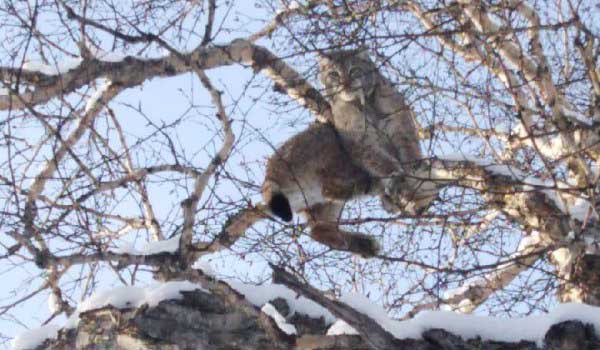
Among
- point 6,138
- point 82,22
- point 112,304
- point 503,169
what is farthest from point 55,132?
point 503,169

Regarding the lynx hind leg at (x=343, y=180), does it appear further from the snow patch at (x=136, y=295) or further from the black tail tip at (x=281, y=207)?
the snow patch at (x=136, y=295)

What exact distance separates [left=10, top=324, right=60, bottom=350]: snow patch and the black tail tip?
1.94 metres

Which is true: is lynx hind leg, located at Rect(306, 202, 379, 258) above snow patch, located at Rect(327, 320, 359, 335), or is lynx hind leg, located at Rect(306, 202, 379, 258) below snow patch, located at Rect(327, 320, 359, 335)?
above

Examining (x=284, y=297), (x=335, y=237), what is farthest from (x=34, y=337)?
(x=335, y=237)

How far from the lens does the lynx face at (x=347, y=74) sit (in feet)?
20.7

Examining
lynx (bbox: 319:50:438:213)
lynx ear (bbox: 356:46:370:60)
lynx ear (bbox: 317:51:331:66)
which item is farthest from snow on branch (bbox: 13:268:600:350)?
lynx ear (bbox: 356:46:370:60)

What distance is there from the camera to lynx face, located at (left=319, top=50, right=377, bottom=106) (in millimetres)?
Result: 6297

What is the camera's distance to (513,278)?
7.02m

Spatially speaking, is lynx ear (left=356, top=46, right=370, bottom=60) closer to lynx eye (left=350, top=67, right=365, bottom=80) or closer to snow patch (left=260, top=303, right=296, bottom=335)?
lynx eye (left=350, top=67, right=365, bottom=80)

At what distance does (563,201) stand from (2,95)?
4.29 meters

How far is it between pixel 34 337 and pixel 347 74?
313 centimetres

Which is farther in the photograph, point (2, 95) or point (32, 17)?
point (2, 95)

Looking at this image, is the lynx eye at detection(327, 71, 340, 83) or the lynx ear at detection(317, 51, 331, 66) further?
the lynx eye at detection(327, 71, 340, 83)

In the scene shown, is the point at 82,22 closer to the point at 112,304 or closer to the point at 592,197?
the point at 112,304
